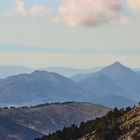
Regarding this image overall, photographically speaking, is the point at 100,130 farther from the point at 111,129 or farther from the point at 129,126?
the point at 129,126

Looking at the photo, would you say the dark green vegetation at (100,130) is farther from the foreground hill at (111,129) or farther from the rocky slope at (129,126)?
the rocky slope at (129,126)

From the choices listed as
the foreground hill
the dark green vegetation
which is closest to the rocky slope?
the foreground hill

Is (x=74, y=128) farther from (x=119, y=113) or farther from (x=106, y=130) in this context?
(x=106, y=130)

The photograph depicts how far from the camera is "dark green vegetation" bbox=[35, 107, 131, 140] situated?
101 metres

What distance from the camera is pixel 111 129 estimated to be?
102 m

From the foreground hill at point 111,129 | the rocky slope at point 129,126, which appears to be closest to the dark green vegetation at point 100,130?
the foreground hill at point 111,129

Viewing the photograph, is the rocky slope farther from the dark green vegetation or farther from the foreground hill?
the dark green vegetation

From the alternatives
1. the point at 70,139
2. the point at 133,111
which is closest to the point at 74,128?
the point at 70,139

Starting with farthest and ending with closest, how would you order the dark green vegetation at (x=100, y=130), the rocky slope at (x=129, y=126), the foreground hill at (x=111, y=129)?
the dark green vegetation at (x=100, y=130), the foreground hill at (x=111, y=129), the rocky slope at (x=129, y=126)

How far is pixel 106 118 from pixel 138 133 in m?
26.0

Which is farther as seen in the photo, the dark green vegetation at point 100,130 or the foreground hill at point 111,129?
the dark green vegetation at point 100,130

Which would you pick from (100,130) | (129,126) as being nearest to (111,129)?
(100,130)

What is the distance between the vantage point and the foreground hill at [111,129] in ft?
324

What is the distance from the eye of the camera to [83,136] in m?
112
